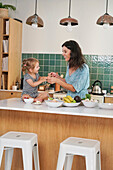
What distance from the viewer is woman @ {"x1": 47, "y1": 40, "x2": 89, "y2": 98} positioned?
3.54 metres

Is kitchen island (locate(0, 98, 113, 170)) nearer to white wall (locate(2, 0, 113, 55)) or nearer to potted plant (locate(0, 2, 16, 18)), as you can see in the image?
white wall (locate(2, 0, 113, 55))

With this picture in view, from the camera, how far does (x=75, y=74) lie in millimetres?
3623

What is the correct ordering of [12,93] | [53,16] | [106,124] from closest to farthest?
[106,124] → [12,93] → [53,16]

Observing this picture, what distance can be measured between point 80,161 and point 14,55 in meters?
3.38

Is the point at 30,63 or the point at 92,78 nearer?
the point at 30,63

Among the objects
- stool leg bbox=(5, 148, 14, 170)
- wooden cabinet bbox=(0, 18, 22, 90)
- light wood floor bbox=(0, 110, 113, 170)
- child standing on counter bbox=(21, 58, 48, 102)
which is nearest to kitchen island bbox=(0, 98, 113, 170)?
light wood floor bbox=(0, 110, 113, 170)

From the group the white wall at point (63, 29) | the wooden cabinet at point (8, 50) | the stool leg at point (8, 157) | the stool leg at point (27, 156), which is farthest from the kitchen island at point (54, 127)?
the white wall at point (63, 29)

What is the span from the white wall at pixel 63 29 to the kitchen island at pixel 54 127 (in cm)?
289

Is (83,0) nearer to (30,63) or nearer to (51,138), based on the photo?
(30,63)

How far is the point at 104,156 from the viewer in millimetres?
2945

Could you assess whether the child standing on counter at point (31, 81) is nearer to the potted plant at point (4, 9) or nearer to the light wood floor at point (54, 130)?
the light wood floor at point (54, 130)

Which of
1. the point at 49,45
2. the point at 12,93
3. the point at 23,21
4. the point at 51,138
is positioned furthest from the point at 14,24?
the point at 51,138

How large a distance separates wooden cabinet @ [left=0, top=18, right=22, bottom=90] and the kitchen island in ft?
8.23

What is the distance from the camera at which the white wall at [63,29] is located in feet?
18.6
